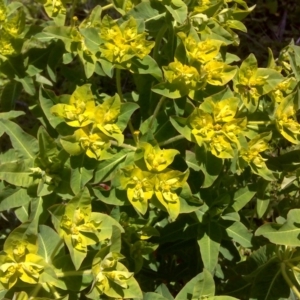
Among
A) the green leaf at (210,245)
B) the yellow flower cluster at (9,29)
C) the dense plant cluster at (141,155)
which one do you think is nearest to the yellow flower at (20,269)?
the dense plant cluster at (141,155)

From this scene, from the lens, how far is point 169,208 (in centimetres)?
180

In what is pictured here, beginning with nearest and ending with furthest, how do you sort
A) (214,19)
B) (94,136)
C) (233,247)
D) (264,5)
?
1. (94,136)
2. (214,19)
3. (233,247)
4. (264,5)

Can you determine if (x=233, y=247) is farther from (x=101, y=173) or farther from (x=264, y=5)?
(x=264, y=5)

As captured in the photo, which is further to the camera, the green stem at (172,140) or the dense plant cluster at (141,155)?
the green stem at (172,140)

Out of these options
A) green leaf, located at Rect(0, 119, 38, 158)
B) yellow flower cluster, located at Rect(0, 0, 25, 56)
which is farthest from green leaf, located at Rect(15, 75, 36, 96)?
green leaf, located at Rect(0, 119, 38, 158)

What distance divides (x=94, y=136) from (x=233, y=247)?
998 mm

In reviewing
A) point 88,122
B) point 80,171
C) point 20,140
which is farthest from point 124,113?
point 20,140

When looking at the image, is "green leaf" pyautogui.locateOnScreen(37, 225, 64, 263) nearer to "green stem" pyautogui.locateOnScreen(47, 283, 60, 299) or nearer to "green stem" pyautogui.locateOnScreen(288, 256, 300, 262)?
→ "green stem" pyautogui.locateOnScreen(47, 283, 60, 299)

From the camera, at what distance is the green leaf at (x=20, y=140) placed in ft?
6.39

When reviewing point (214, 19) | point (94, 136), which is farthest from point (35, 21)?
point (94, 136)

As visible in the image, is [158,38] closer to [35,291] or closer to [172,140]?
[172,140]

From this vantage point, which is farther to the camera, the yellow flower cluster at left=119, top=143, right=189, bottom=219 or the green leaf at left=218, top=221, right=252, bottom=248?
the green leaf at left=218, top=221, right=252, bottom=248

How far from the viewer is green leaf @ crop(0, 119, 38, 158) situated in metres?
1.95

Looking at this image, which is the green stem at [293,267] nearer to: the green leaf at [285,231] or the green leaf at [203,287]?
the green leaf at [285,231]
